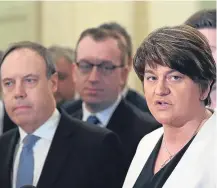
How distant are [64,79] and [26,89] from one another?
1.36 m

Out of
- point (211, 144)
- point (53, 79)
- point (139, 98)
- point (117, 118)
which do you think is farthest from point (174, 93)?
point (139, 98)

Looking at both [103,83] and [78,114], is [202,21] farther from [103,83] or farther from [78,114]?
[78,114]

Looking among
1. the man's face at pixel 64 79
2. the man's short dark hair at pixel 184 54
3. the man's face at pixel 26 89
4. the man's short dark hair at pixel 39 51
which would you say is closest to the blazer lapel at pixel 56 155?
the man's face at pixel 26 89

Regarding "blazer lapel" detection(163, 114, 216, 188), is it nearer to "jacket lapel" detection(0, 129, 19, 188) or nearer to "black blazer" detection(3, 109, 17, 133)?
"jacket lapel" detection(0, 129, 19, 188)

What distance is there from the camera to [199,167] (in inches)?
81.5

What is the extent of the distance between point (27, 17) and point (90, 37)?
2.49 metres

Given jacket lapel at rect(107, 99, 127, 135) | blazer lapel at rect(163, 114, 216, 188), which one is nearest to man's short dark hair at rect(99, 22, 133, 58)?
jacket lapel at rect(107, 99, 127, 135)

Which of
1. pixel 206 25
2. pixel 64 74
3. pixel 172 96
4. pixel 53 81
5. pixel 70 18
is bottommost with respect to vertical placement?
pixel 64 74

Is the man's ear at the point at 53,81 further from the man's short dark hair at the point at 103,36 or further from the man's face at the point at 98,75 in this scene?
the man's short dark hair at the point at 103,36

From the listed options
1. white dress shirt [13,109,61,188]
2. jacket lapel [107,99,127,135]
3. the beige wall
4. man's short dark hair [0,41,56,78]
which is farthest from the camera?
the beige wall

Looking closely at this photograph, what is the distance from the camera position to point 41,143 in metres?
2.70

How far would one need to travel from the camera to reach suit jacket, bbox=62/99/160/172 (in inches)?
120

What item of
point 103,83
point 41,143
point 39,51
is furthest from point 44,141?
point 103,83

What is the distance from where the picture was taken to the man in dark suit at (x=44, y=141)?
2.56m
